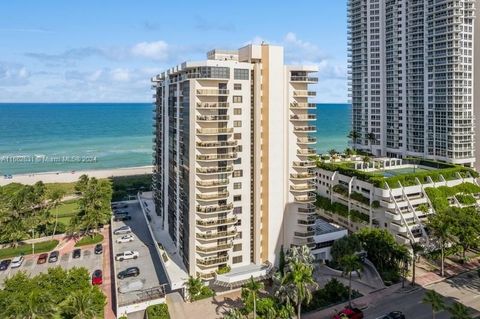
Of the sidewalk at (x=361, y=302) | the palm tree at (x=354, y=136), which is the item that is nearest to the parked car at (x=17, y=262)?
the sidewalk at (x=361, y=302)

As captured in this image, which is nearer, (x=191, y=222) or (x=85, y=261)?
(x=191, y=222)

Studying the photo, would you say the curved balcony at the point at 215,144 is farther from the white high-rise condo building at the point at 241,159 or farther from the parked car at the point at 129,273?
the parked car at the point at 129,273

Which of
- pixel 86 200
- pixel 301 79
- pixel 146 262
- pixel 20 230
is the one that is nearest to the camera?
pixel 301 79

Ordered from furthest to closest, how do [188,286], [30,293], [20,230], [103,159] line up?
[103,159] → [20,230] → [188,286] → [30,293]

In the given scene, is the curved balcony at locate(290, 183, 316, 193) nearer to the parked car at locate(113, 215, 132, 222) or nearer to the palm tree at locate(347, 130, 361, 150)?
the parked car at locate(113, 215, 132, 222)

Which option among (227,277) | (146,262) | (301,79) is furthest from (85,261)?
(301,79)

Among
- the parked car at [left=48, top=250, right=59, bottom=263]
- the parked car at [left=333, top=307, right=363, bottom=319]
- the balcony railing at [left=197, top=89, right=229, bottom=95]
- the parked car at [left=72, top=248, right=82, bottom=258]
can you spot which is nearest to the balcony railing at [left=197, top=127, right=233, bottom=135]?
the balcony railing at [left=197, top=89, right=229, bottom=95]

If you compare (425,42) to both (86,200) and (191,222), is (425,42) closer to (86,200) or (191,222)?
(191,222)
